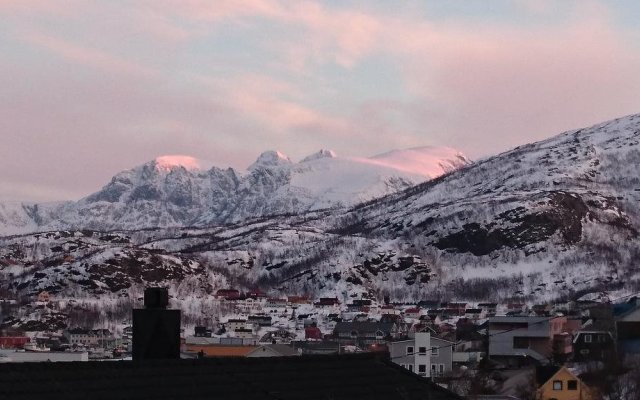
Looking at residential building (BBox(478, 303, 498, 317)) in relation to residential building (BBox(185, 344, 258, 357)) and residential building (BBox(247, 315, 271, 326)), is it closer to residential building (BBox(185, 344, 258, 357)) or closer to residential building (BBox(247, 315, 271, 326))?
residential building (BBox(247, 315, 271, 326))

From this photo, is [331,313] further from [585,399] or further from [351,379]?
[351,379]

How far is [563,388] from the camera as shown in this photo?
54.2m

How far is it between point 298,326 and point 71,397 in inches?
6278

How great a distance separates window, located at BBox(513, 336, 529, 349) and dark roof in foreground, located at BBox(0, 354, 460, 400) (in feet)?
244

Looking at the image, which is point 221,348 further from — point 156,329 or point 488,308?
point 488,308

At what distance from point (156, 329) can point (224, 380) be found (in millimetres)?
2433

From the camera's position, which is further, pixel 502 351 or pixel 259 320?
pixel 259 320

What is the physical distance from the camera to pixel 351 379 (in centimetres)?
1647

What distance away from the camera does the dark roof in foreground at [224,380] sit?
13391mm

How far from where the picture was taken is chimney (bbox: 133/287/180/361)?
17.2 meters

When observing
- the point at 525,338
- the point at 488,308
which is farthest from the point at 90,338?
the point at 488,308

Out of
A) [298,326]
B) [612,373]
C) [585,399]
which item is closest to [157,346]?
[585,399]

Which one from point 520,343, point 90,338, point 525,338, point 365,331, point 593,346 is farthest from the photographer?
point 90,338

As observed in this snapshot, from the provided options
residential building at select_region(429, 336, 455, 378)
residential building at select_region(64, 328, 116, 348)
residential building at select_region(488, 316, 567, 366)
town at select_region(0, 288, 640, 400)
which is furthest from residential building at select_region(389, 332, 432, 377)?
residential building at select_region(64, 328, 116, 348)
